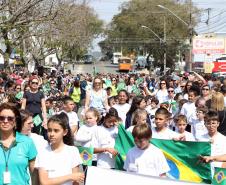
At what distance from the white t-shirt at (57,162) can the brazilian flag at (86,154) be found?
2.17 meters

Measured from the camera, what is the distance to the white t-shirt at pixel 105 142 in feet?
26.4

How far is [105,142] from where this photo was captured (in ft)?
26.9

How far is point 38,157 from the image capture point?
→ 553 centimetres

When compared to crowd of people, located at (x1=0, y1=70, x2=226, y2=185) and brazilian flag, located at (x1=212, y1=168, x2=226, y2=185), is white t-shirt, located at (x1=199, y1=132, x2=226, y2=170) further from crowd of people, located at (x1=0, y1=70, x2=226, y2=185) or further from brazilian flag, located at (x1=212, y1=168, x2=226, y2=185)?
brazilian flag, located at (x1=212, y1=168, x2=226, y2=185)

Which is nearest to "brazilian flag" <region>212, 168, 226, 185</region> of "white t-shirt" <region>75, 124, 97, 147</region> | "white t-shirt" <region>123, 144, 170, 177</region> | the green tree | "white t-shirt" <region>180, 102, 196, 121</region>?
"white t-shirt" <region>123, 144, 170, 177</region>

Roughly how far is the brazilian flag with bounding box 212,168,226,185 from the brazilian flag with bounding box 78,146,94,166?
5.59 ft

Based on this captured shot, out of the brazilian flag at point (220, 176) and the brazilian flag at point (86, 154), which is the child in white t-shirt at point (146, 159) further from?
the brazilian flag at point (86, 154)

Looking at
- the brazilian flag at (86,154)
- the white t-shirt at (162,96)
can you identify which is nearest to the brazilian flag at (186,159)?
the brazilian flag at (86,154)

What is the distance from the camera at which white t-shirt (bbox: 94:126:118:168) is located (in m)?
8.05

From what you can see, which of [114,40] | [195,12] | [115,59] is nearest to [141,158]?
[195,12]

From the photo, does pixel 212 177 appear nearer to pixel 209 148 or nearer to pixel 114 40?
pixel 209 148

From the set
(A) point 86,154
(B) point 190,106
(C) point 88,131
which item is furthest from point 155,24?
(A) point 86,154

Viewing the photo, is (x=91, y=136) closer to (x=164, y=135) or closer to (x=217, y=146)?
(x=164, y=135)

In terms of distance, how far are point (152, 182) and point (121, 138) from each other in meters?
2.82
